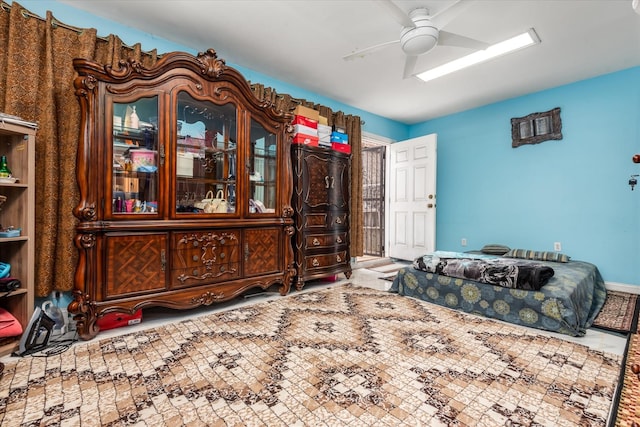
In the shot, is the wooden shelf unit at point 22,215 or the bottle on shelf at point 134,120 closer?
the wooden shelf unit at point 22,215

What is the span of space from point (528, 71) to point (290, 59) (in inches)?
106

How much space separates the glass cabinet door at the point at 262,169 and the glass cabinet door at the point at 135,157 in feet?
2.59

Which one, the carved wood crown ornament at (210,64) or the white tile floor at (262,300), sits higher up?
the carved wood crown ornament at (210,64)

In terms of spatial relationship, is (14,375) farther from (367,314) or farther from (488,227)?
(488,227)

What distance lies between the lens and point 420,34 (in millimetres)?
2166

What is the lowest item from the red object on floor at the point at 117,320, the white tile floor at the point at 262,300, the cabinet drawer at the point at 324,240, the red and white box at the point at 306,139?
the white tile floor at the point at 262,300

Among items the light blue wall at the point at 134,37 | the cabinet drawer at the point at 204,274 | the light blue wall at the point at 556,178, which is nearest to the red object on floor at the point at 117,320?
the cabinet drawer at the point at 204,274

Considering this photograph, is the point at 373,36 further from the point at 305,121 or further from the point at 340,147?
the point at 340,147

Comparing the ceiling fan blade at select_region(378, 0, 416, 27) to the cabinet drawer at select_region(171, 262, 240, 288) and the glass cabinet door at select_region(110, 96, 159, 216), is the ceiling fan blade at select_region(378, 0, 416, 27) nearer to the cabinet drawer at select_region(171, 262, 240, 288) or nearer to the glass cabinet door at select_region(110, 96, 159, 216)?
the glass cabinet door at select_region(110, 96, 159, 216)

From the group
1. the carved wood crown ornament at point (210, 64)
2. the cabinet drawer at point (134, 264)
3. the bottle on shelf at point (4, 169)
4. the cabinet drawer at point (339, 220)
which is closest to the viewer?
the bottle on shelf at point (4, 169)

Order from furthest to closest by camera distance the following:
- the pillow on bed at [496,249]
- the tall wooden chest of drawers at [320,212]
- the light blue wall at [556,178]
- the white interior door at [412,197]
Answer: the white interior door at [412,197], the pillow on bed at [496,249], the light blue wall at [556,178], the tall wooden chest of drawers at [320,212]

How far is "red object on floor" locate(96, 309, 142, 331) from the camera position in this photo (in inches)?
82.4

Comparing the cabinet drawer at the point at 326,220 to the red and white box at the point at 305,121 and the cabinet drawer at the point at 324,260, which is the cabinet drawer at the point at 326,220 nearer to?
the cabinet drawer at the point at 324,260

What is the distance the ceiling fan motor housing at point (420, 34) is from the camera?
7.06 feet
